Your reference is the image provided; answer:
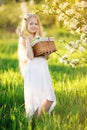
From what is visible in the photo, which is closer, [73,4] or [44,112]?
[44,112]

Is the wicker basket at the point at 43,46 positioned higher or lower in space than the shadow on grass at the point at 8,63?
higher

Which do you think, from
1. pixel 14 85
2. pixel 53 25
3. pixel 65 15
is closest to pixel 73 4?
pixel 65 15

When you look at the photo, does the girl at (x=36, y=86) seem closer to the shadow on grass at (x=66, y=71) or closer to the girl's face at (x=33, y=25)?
the girl's face at (x=33, y=25)

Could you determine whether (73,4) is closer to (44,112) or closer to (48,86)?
(48,86)

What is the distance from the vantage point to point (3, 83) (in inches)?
270

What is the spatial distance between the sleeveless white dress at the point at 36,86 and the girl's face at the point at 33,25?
14.4 inches

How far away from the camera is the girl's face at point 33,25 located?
18.1 feet

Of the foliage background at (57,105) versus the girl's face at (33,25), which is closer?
the foliage background at (57,105)

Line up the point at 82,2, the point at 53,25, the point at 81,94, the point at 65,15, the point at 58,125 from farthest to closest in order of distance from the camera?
the point at 53,25 → the point at 81,94 → the point at 65,15 → the point at 82,2 → the point at 58,125

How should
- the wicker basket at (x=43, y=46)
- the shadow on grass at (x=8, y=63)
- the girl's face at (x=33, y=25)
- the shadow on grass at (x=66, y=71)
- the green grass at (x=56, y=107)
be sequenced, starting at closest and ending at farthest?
the green grass at (x=56, y=107) → the wicker basket at (x=43, y=46) → the girl's face at (x=33, y=25) → the shadow on grass at (x=66, y=71) → the shadow on grass at (x=8, y=63)

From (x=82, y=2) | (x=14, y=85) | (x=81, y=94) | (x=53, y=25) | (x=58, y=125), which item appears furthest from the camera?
(x=53, y=25)

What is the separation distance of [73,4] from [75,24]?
0.79 ft

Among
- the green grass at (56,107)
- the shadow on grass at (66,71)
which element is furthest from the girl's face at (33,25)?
the shadow on grass at (66,71)

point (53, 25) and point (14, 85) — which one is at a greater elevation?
point (53, 25)
